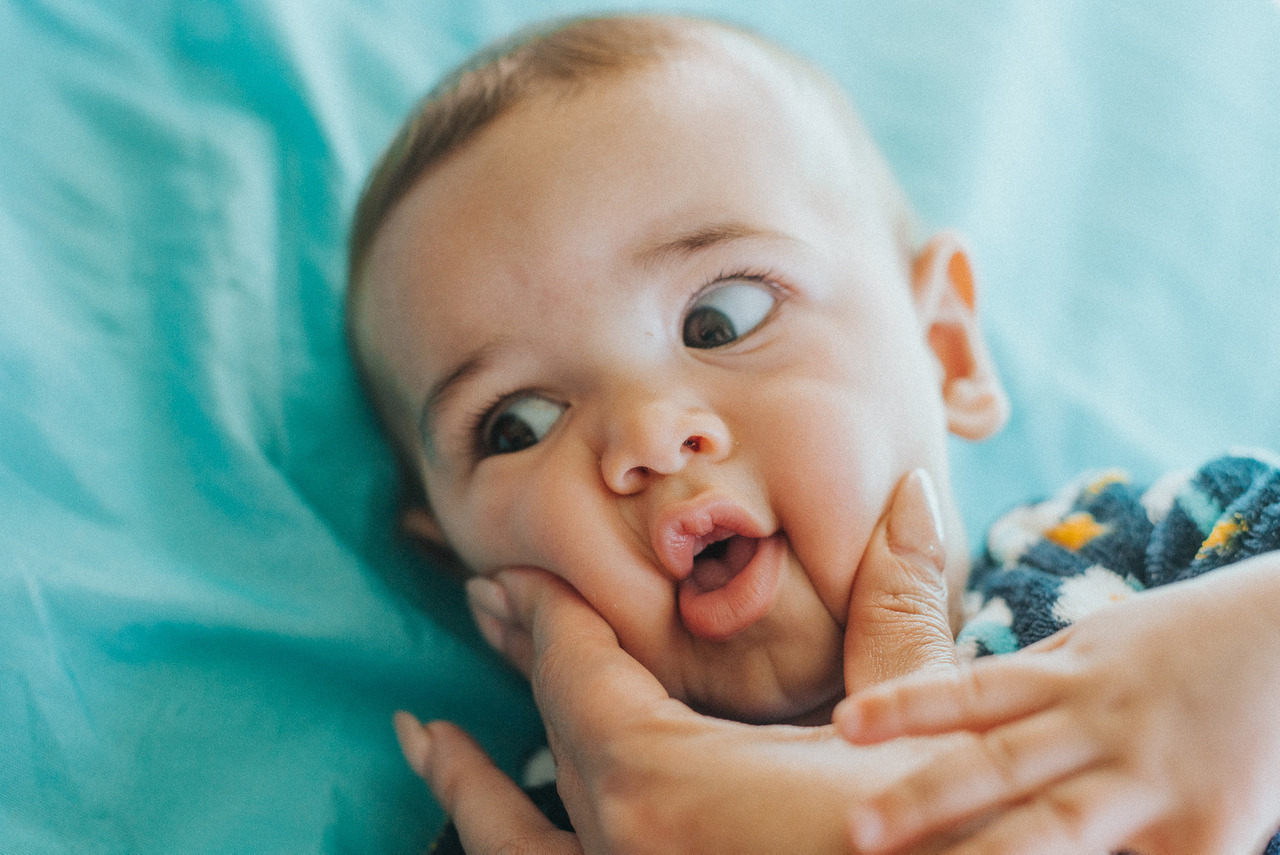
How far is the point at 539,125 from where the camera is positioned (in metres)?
1.02

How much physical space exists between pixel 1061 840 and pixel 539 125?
799 millimetres

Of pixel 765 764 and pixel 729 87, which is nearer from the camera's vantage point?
pixel 765 764

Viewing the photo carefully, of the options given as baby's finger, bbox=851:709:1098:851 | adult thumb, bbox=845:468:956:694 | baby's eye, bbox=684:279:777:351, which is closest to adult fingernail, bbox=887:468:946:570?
adult thumb, bbox=845:468:956:694

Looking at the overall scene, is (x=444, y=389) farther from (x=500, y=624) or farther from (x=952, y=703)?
(x=952, y=703)

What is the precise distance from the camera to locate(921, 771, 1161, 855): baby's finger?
1.72 feet

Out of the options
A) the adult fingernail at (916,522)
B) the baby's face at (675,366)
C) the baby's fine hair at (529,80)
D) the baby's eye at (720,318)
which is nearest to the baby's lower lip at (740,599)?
the baby's face at (675,366)

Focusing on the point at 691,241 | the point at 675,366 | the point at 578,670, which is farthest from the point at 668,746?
the point at 691,241

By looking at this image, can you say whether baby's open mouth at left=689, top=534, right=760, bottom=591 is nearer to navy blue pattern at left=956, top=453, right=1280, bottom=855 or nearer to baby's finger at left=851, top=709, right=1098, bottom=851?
navy blue pattern at left=956, top=453, right=1280, bottom=855

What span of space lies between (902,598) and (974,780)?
0.32 meters

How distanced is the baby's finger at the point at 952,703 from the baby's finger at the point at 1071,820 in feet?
0.16

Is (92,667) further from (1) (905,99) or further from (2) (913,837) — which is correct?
(1) (905,99)

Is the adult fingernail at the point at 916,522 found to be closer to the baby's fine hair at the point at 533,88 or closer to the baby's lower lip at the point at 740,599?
the baby's lower lip at the point at 740,599

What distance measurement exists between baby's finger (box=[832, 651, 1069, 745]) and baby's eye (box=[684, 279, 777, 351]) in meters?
0.48

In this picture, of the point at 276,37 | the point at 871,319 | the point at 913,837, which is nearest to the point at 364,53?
the point at 276,37
